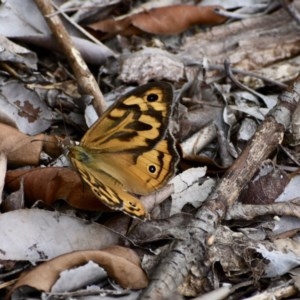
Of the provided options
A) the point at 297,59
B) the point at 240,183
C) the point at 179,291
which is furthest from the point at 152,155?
the point at 297,59

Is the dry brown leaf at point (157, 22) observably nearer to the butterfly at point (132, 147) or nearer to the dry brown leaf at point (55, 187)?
the butterfly at point (132, 147)

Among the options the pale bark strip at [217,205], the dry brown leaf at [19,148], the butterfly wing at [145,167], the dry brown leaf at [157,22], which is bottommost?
the pale bark strip at [217,205]

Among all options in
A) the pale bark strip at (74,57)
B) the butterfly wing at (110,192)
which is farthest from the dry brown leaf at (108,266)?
the pale bark strip at (74,57)

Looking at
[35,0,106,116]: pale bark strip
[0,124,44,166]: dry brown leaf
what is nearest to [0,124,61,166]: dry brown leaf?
[0,124,44,166]: dry brown leaf

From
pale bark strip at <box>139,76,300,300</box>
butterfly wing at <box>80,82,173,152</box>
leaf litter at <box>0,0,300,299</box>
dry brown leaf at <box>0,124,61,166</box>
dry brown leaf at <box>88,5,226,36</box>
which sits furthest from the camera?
dry brown leaf at <box>88,5,226,36</box>

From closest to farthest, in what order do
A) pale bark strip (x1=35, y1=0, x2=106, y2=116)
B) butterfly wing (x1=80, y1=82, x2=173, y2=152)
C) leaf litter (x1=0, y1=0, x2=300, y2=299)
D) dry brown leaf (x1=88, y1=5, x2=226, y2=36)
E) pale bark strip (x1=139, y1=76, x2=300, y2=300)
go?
1. pale bark strip (x1=139, y1=76, x2=300, y2=300)
2. leaf litter (x1=0, y1=0, x2=300, y2=299)
3. butterfly wing (x1=80, y1=82, x2=173, y2=152)
4. pale bark strip (x1=35, y1=0, x2=106, y2=116)
5. dry brown leaf (x1=88, y1=5, x2=226, y2=36)

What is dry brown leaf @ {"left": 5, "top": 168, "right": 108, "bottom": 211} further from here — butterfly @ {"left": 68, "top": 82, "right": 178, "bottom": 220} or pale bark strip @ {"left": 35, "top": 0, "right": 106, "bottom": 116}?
pale bark strip @ {"left": 35, "top": 0, "right": 106, "bottom": 116}
